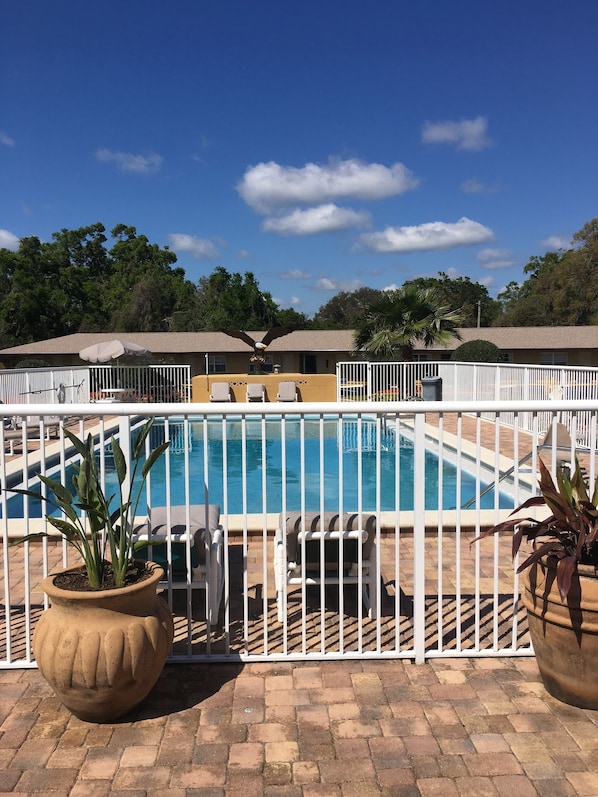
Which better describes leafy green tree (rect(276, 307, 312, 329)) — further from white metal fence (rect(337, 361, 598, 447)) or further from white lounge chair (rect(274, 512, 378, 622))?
white lounge chair (rect(274, 512, 378, 622))

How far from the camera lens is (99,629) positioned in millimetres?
2418

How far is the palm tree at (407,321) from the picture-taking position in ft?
68.7

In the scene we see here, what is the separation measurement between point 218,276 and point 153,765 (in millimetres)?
51655

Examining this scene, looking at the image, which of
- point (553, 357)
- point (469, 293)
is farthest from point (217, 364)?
point (469, 293)

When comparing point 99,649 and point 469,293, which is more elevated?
point 469,293

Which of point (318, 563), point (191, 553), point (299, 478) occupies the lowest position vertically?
point (299, 478)

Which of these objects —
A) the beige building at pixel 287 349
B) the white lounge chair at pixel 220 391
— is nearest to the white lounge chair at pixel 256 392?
the white lounge chair at pixel 220 391

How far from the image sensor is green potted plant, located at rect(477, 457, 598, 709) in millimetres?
2457

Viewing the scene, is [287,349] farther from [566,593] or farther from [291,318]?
[566,593]

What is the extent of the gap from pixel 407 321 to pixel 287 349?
11.2 metres

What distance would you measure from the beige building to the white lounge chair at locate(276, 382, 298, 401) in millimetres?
10185

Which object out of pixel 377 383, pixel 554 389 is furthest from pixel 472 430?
pixel 377 383

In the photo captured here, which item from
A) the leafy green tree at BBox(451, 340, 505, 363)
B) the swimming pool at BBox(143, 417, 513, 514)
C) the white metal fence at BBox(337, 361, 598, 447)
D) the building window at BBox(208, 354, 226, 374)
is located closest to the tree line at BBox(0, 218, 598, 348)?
the building window at BBox(208, 354, 226, 374)

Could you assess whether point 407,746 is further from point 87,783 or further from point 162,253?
point 162,253
